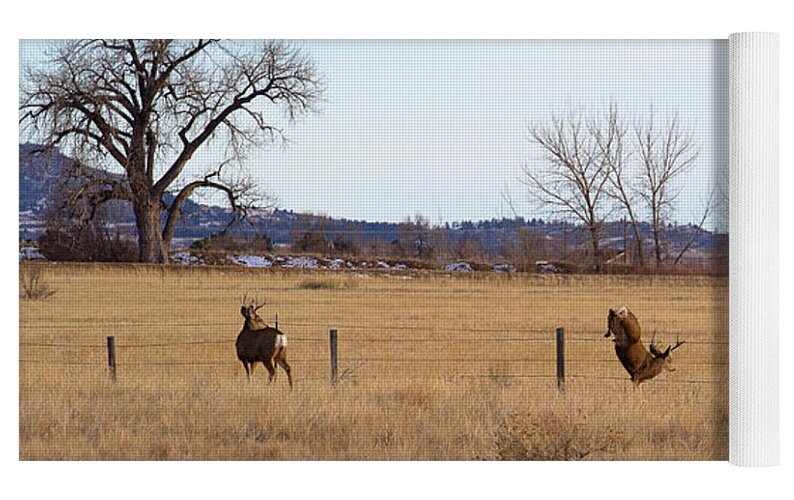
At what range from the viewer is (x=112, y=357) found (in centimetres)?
895

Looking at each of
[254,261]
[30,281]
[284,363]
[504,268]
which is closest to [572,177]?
[504,268]

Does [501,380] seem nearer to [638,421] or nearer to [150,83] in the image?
[638,421]

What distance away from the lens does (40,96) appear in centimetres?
891

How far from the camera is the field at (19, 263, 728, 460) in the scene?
886 centimetres

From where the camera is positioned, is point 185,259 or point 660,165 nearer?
point 660,165

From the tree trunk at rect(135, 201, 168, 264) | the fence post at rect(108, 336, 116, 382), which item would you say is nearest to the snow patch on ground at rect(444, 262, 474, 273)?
the tree trunk at rect(135, 201, 168, 264)

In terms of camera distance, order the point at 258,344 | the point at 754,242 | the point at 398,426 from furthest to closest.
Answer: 1. the point at 258,344
2. the point at 398,426
3. the point at 754,242

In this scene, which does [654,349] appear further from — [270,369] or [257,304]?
[257,304]

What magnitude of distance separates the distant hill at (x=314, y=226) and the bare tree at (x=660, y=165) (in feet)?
0.36

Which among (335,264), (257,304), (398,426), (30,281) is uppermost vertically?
(335,264)

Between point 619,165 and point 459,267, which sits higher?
point 619,165

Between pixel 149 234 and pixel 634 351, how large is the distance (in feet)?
11.9

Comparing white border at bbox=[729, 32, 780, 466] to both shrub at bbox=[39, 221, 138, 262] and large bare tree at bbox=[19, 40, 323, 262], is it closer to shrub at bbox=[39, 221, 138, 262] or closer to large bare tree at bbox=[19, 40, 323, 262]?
large bare tree at bbox=[19, 40, 323, 262]

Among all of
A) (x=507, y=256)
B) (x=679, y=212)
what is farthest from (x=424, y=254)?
(x=679, y=212)
